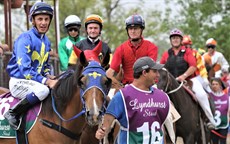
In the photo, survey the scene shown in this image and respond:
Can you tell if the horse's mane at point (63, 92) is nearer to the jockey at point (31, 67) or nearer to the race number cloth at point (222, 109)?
the jockey at point (31, 67)

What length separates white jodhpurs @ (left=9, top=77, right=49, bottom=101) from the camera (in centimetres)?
791

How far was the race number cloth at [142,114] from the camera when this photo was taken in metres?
7.60

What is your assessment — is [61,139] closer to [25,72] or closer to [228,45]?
[25,72]

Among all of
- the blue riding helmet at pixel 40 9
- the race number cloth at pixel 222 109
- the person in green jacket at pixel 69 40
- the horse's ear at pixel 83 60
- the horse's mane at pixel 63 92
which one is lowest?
the race number cloth at pixel 222 109

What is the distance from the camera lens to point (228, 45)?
29.8m

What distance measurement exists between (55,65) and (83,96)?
8.94 metres

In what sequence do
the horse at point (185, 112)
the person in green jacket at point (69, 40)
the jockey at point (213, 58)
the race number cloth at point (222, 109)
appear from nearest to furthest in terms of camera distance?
the person in green jacket at point (69, 40), the horse at point (185, 112), the race number cloth at point (222, 109), the jockey at point (213, 58)

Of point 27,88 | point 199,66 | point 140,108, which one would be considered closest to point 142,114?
point 140,108

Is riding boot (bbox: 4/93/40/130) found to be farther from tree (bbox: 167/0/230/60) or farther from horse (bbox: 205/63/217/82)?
tree (bbox: 167/0/230/60)

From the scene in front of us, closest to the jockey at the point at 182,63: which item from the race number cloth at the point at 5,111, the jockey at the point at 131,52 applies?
the jockey at the point at 131,52

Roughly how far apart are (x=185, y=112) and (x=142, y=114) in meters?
6.01

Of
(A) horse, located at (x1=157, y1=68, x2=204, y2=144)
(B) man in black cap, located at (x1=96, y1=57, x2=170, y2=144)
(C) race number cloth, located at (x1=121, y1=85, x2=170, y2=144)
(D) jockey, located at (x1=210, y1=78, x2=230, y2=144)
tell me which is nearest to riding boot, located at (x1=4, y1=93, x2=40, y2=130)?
(B) man in black cap, located at (x1=96, y1=57, x2=170, y2=144)

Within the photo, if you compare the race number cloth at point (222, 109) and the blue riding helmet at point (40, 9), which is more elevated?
the blue riding helmet at point (40, 9)

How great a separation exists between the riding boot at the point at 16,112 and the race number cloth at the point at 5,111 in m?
0.10
